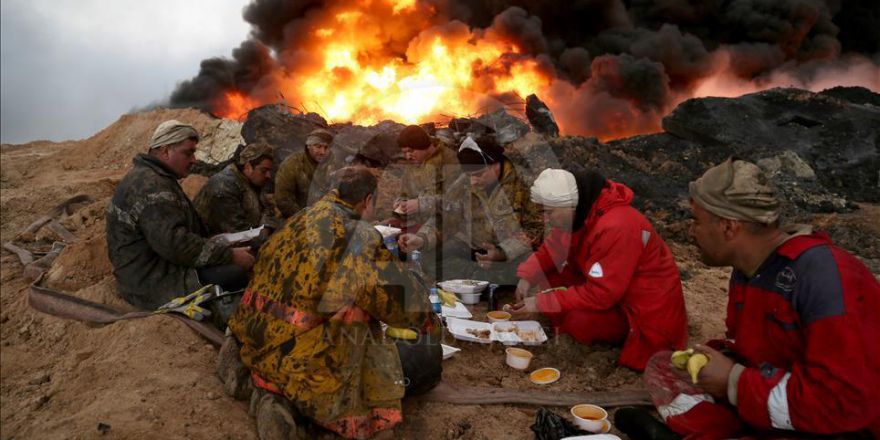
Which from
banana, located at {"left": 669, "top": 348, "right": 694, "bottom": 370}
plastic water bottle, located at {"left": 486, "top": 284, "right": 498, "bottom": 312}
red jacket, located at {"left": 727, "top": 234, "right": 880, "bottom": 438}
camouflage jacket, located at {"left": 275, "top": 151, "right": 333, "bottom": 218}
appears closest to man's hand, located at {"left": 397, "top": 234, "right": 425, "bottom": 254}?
plastic water bottle, located at {"left": 486, "top": 284, "right": 498, "bottom": 312}

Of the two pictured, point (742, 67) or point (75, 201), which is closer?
point (75, 201)

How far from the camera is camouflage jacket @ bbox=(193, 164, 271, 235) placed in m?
6.18

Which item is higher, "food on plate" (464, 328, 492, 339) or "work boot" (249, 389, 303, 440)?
"food on plate" (464, 328, 492, 339)

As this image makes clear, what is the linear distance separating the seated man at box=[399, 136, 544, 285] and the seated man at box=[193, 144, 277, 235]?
2.13 m

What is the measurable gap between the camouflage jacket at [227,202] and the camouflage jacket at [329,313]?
11.0 feet

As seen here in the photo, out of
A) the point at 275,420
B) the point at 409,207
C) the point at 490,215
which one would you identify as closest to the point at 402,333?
the point at 275,420

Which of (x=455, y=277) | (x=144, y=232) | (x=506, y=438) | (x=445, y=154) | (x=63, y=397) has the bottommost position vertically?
(x=506, y=438)

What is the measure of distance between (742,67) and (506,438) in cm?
2177

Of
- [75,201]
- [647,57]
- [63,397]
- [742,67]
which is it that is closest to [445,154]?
[63,397]

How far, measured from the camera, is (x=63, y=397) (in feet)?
11.2

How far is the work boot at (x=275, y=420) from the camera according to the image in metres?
2.98

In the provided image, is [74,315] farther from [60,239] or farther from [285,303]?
[60,239]

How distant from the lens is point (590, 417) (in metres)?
3.44

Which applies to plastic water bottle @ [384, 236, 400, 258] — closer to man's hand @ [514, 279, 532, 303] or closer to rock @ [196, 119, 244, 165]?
man's hand @ [514, 279, 532, 303]
